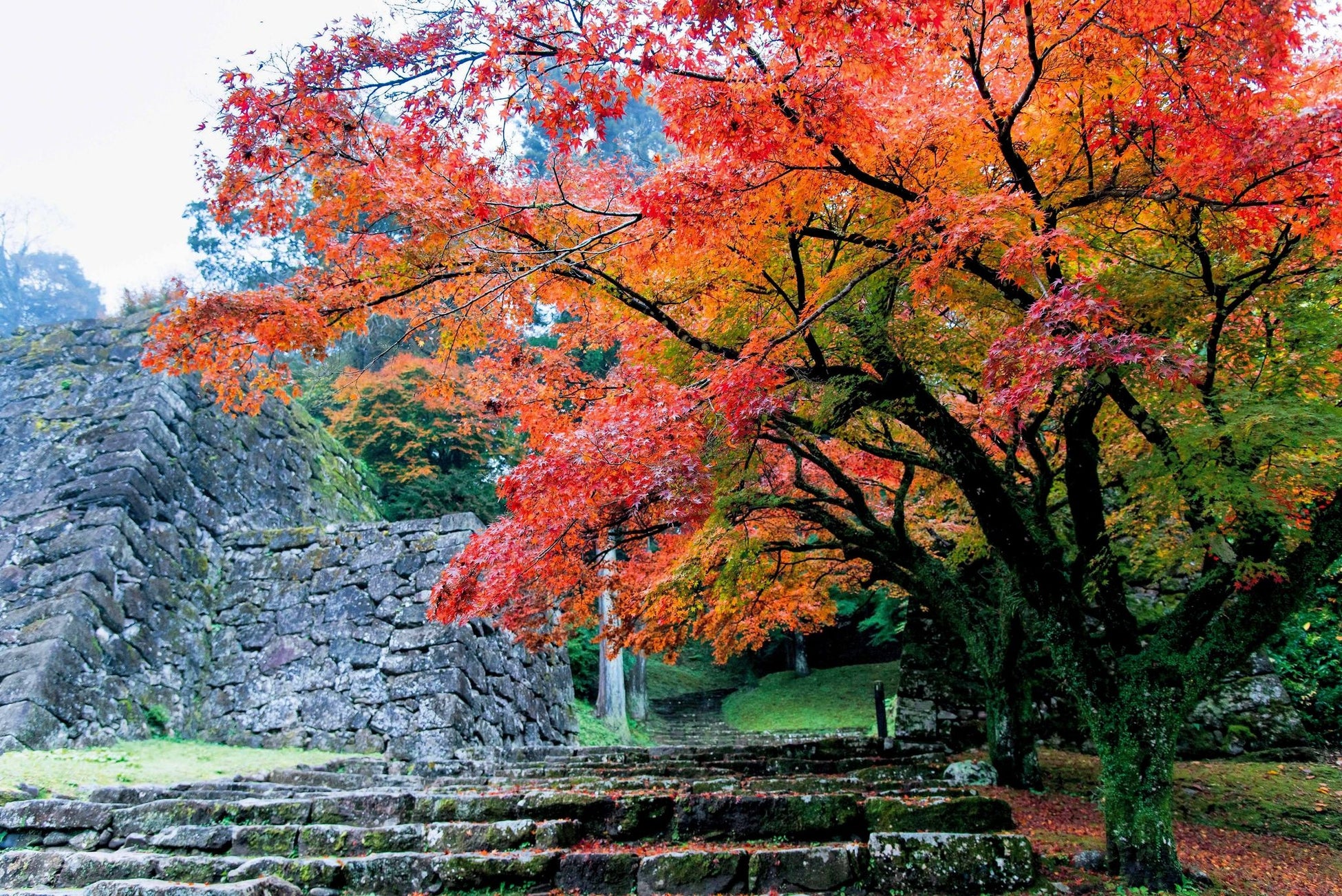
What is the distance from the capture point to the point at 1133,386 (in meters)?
4.33

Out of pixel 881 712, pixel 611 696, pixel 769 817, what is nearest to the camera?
pixel 769 817

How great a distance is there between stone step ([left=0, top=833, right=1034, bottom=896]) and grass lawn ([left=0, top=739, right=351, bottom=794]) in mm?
2670

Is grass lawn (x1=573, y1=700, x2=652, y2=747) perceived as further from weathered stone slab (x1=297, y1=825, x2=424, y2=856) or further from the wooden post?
weathered stone slab (x1=297, y1=825, x2=424, y2=856)

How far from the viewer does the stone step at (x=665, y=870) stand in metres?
3.33

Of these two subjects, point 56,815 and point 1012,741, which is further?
point 1012,741

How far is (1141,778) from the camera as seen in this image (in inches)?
167

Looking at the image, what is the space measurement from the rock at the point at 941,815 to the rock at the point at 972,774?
10.3 ft

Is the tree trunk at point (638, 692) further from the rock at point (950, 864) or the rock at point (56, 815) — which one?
the rock at point (950, 864)

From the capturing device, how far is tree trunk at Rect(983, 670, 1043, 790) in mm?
6988

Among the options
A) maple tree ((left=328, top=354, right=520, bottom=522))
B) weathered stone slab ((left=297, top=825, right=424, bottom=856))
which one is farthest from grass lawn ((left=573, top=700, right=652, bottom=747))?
weathered stone slab ((left=297, top=825, right=424, bottom=856))

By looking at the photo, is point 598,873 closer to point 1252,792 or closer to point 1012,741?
point 1012,741

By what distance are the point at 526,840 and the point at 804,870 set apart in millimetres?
1437

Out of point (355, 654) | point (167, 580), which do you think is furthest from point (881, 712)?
point (167, 580)

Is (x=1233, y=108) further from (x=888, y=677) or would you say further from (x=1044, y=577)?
Answer: (x=888, y=677)
